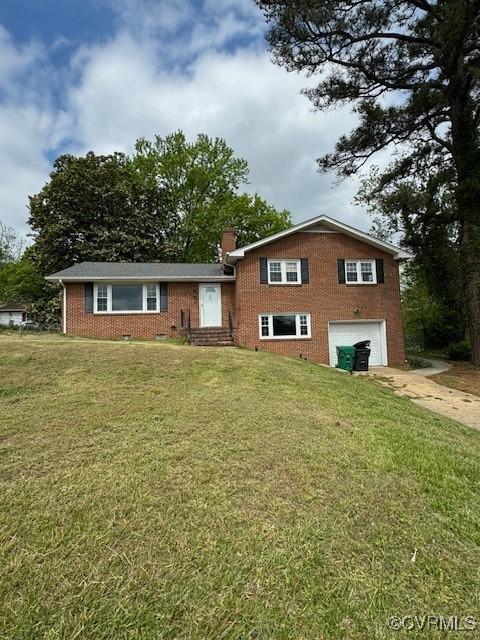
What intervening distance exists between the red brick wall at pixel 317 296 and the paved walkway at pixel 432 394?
2.15m

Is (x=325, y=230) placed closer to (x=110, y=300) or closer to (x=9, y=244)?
(x=110, y=300)

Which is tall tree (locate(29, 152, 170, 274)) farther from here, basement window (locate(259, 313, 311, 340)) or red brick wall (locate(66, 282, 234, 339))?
basement window (locate(259, 313, 311, 340))

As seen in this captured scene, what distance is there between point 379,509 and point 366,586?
Result: 881 mm

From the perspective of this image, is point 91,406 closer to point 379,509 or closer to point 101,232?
point 379,509

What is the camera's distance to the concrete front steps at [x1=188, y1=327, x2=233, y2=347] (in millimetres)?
14461

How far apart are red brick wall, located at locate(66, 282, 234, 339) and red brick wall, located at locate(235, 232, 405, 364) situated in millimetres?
1779

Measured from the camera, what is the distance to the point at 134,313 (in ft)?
51.2

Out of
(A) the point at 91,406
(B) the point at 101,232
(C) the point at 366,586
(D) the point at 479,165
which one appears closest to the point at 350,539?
(C) the point at 366,586

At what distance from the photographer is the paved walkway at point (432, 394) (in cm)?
795

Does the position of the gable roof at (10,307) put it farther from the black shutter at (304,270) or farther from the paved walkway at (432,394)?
the paved walkway at (432,394)

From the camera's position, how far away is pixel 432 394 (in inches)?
396

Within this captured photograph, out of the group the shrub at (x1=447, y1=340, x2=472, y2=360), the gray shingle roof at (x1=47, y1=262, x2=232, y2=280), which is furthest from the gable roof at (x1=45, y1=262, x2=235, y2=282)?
the shrub at (x1=447, y1=340, x2=472, y2=360)

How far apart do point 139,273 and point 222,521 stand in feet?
46.9

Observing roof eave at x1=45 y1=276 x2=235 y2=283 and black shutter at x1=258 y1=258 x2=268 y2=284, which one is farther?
black shutter at x1=258 y1=258 x2=268 y2=284
